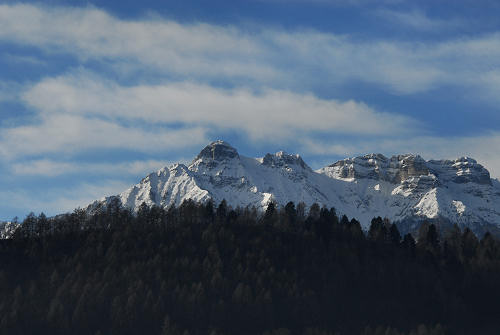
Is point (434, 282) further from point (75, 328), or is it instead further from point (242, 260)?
point (75, 328)

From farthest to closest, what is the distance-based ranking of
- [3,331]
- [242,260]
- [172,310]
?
[242,260] < [172,310] < [3,331]

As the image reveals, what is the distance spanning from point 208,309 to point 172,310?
854 cm

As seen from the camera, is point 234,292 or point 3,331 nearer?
point 3,331

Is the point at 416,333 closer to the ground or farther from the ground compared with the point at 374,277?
closer to the ground

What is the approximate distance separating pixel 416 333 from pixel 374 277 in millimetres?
36700

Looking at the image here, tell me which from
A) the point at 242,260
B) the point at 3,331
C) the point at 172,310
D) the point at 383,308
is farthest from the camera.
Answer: the point at 242,260

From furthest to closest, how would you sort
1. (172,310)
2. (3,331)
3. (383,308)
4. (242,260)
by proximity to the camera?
(242,260) < (383,308) < (172,310) < (3,331)

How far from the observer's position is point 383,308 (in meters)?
180

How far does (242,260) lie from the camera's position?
195000 mm

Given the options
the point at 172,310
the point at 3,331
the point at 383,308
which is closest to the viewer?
the point at 3,331

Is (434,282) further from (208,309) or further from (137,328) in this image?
(137,328)

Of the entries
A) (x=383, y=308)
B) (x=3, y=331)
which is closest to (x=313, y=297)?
(x=383, y=308)

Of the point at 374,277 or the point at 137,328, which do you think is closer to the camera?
the point at 137,328

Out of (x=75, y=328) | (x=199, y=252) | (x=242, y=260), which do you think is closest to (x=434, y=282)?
(x=242, y=260)
